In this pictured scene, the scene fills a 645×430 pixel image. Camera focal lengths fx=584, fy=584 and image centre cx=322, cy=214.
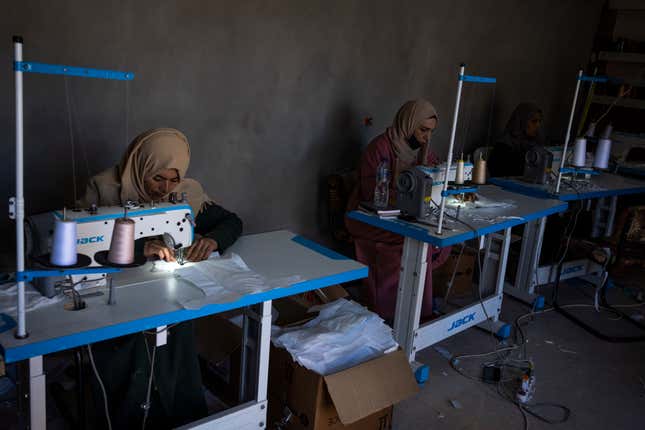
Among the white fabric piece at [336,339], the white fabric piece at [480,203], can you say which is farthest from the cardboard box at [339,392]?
the white fabric piece at [480,203]

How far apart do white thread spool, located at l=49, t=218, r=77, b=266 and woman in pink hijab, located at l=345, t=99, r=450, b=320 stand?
200 centimetres

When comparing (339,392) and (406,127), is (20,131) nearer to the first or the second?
(339,392)

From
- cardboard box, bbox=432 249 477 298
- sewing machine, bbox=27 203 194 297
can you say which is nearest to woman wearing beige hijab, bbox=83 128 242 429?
sewing machine, bbox=27 203 194 297

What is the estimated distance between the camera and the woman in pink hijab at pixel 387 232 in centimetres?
334

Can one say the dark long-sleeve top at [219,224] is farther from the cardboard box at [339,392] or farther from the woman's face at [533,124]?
the woman's face at [533,124]

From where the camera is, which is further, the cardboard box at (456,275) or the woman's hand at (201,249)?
the cardboard box at (456,275)

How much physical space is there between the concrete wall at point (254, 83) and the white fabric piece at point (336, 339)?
4.18 ft

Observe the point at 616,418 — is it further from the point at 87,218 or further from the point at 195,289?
the point at 87,218

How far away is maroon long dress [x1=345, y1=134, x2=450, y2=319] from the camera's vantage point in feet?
10.9

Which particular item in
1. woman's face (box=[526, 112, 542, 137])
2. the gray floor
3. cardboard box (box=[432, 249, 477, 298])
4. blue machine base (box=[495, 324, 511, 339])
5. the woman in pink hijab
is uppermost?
woman's face (box=[526, 112, 542, 137])

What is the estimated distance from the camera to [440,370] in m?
3.14

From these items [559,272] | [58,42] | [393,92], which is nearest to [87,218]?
[58,42]

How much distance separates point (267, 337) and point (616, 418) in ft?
6.06

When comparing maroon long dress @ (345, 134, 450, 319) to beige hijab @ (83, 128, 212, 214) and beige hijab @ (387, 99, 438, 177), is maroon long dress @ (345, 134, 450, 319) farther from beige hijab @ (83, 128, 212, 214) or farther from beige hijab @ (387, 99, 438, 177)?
beige hijab @ (83, 128, 212, 214)
